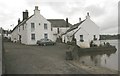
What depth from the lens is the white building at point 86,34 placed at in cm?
5081

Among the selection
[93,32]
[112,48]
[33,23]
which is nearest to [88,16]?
[93,32]

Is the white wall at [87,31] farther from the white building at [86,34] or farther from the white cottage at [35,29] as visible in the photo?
the white cottage at [35,29]

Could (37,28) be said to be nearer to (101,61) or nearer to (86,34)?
(86,34)

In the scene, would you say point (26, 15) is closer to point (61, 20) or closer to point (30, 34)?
point (30, 34)

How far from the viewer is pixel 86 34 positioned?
51656 mm

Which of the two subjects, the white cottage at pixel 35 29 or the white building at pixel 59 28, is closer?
Result: the white cottage at pixel 35 29

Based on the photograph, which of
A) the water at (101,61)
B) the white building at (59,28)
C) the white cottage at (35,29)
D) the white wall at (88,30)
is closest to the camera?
the water at (101,61)

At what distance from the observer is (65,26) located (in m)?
66.7

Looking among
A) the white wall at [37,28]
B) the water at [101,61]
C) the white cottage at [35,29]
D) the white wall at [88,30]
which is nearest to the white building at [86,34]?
the white wall at [88,30]

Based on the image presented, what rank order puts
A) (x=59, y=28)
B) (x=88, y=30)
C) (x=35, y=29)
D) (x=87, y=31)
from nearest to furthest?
1. (x=35, y=29)
2. (x=87, y=31)
3. (x=88, y=30)
4. (x=59, y=28)

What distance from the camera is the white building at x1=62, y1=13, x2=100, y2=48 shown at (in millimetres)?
50812

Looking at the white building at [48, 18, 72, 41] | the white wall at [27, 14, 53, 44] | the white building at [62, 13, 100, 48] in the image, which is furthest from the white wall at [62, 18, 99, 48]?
the white building at [48, 18, 72, 41]

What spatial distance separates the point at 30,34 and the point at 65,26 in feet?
67.6

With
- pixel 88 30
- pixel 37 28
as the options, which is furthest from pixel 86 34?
pixel 37 28
